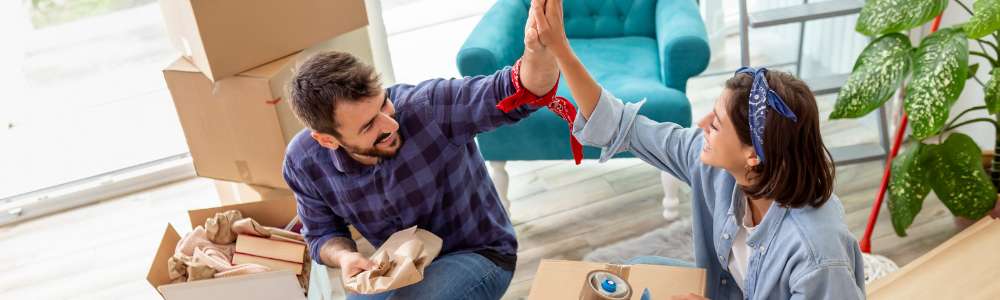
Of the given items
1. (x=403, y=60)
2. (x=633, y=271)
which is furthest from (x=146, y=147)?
(x=633, y=271)

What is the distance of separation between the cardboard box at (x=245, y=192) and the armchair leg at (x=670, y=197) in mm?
1038

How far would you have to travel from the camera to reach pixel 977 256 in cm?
196

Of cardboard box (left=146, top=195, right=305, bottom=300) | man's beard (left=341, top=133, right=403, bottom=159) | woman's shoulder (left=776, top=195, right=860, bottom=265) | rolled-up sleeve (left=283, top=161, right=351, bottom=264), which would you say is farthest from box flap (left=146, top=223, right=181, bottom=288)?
woman's shoulder (left=776, top=195, right=860, bottom=265)

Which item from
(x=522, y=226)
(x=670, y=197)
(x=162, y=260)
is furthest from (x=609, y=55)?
(x=162, y=260)

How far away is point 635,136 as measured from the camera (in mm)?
1437

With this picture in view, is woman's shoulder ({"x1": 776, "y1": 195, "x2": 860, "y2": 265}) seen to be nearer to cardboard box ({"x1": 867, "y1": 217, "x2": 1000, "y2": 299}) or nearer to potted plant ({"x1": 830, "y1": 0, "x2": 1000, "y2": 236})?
potted plant ({"x1": 830, "y1": 0, "x2": 1000, "y2": 236})

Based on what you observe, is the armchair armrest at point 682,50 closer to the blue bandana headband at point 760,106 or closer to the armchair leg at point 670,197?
the armchair leg at point 670,197

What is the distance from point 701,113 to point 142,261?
1.89 meters

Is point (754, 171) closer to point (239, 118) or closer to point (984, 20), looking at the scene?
point (984, 20)

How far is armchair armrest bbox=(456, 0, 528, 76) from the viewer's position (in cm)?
222

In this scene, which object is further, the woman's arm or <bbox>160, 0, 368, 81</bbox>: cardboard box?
<bbox>160, 0, 368, 81</bbox>: cardboard box

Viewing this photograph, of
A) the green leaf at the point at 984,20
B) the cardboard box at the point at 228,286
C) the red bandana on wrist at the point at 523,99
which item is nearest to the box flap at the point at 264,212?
the cardboard box at the point at 228,286

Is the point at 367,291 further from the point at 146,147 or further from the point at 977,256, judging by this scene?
the point at 146,147

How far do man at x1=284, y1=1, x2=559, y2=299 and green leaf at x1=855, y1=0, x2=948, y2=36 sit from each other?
91 centimetres
